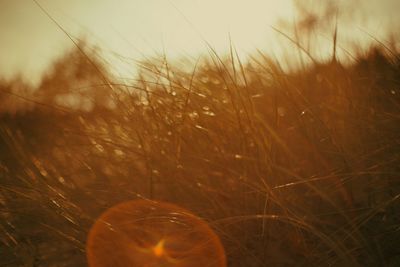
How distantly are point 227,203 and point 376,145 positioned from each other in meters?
0.37

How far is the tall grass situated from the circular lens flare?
0.03 metres

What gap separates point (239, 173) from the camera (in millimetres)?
910

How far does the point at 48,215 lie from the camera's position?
922mm

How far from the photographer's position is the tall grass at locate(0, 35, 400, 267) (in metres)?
0.79

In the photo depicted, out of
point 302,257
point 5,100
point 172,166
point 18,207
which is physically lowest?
point 302,257

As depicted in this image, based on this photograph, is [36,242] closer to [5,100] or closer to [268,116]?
[268,116]

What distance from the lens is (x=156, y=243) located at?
2.78ft

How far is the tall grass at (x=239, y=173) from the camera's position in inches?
31.1

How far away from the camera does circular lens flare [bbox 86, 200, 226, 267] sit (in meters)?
0.81

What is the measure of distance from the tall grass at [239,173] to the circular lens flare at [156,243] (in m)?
0.03

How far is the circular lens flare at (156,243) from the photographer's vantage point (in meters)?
0.81

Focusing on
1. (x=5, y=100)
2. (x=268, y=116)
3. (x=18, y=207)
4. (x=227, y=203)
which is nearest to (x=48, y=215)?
(x=18, y=207)

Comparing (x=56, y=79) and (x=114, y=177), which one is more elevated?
(x=56, y=79)

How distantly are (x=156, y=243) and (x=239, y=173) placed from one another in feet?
0.75
